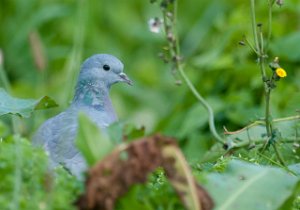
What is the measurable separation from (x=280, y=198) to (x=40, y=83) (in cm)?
530

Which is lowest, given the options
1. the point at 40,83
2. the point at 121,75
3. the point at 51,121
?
the point at 51,121

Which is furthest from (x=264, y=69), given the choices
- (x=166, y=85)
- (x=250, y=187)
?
(x=166, y=85)

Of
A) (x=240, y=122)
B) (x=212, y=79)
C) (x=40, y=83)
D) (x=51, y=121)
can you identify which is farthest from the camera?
(x=40, y=83)

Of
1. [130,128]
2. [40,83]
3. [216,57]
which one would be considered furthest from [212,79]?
[130,128]

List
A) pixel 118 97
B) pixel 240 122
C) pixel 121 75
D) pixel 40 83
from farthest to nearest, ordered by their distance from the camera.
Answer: pixel 118 97
pixel 40 83
pixel 240 122
pixel 121 75

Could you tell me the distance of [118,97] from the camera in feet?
30.8

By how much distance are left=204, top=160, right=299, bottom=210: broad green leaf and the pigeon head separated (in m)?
1.93

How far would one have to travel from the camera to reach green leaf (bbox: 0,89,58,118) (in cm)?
466

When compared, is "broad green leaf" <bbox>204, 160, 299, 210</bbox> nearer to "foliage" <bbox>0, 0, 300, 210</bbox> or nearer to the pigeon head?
"foliage" <bbox>0, 0, 300, 210</bbox>

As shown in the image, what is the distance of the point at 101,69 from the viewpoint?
18.3 ft

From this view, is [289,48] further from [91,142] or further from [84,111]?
[91,142]

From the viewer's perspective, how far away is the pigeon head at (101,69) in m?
5.54

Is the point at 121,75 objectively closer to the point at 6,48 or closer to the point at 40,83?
the point at 40,83

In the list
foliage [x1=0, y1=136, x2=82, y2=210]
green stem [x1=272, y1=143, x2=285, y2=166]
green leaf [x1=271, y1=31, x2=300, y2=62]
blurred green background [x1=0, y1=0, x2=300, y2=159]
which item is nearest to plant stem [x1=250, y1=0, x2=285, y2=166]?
green stem [x1=272, y1=143, x2=285, y2=166]
